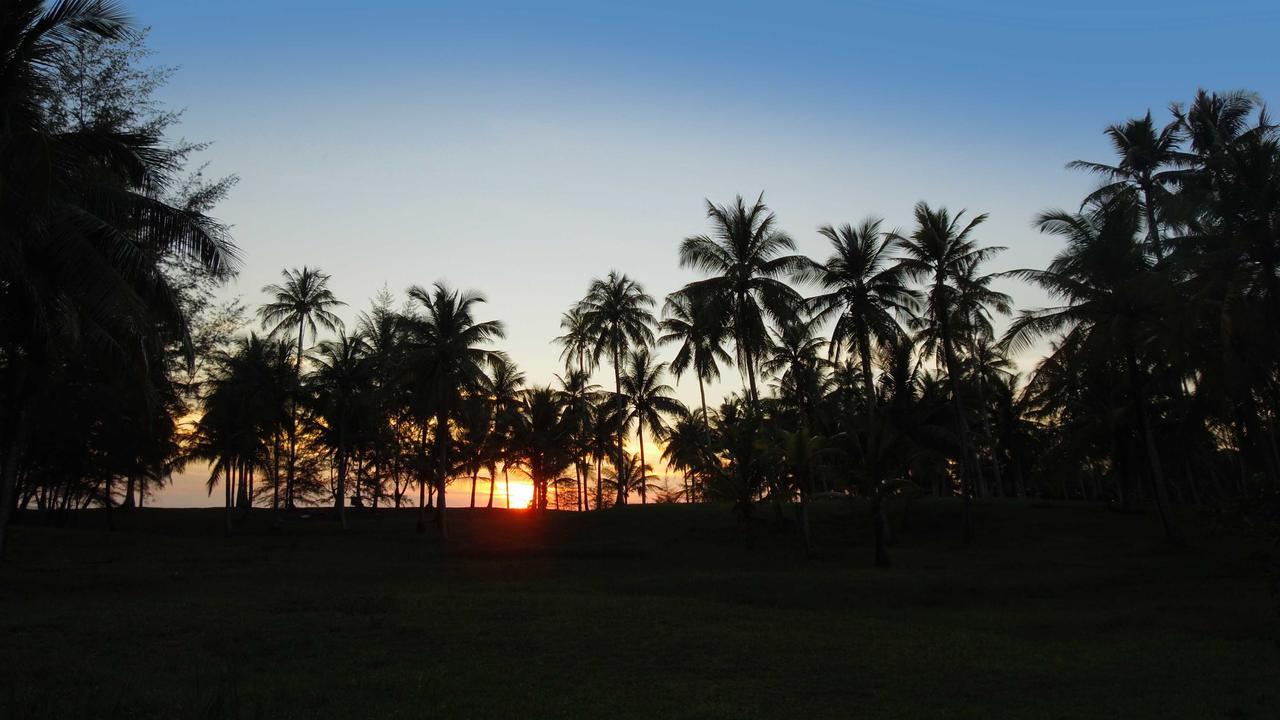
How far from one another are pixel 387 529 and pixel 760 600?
28877mm

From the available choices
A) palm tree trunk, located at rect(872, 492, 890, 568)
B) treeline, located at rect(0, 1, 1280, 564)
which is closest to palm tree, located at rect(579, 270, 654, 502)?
treeline, located at rect(0, 1, 1280, 564)

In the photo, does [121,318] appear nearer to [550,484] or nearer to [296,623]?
[296,623]

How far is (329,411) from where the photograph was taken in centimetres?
4491

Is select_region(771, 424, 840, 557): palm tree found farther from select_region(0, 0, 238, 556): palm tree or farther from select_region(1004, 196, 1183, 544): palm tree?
select_region(0, 0, 238, 556): palm tree

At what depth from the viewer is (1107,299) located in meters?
30.4

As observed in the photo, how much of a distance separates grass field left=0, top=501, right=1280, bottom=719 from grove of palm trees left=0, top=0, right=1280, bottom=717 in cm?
11

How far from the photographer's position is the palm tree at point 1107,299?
98.0 feet

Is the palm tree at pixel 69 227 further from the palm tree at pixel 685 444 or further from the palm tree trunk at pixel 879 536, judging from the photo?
the palm tree at pixel 685 444

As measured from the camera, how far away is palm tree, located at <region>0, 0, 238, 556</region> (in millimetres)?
14102

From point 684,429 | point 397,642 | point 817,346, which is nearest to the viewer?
point 397,642

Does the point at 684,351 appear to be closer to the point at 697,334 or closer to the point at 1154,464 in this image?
the point at 697,334

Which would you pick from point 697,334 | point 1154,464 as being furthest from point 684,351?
point 1154,464

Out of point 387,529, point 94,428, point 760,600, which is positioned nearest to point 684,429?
point 387,529

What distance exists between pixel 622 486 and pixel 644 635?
121ft
